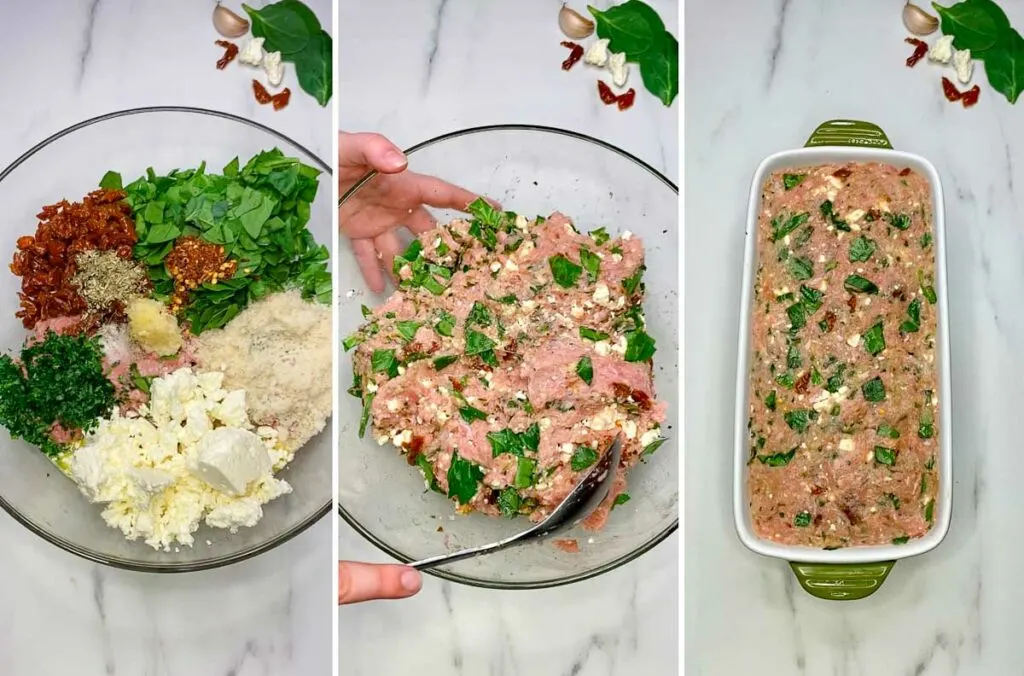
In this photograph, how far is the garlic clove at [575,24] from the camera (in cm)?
132

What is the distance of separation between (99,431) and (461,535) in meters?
0.61

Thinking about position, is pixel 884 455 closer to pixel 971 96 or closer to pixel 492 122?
pixel 971 96

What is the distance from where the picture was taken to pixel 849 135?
4.23ft

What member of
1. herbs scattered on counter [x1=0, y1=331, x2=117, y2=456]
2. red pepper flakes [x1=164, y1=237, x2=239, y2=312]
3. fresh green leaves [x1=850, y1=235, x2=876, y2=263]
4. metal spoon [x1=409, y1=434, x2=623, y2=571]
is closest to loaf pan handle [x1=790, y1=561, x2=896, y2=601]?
metal spoon [x1=409, y1=434, x2=623, y2=571]

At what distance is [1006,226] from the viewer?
1375 millimetres

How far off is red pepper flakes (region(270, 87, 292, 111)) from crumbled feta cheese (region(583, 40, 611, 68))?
54cm

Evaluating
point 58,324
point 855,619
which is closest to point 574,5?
point 58,324

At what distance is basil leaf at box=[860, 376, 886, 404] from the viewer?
1.17m

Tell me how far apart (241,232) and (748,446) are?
0.92 metres

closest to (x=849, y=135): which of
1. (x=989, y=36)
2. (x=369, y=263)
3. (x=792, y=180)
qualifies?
(x=792, y=180)

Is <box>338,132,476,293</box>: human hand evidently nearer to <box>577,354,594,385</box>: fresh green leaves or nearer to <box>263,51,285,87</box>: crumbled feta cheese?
<box>263,51,285,87</box>: crumbled feta cheese

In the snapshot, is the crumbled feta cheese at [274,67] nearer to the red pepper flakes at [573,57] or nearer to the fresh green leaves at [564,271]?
the red pepper flakes at [573,57]

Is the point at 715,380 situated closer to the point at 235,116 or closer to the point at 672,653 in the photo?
the point at 672,653

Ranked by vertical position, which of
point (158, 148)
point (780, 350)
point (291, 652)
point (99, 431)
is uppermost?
point (158, 148)
